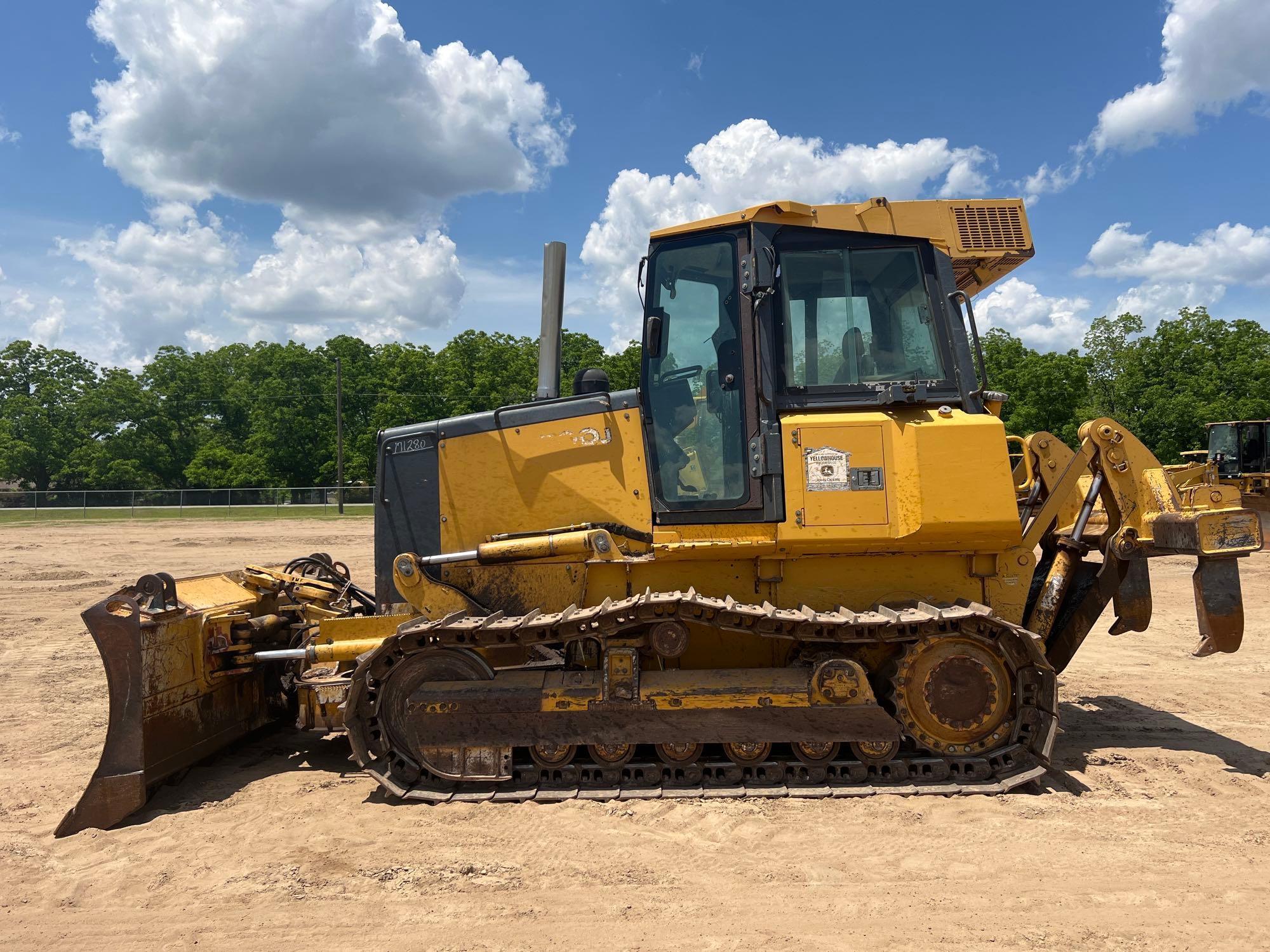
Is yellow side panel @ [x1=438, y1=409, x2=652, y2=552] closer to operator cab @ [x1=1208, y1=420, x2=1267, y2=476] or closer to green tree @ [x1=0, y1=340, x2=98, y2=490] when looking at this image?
operator cab @ [x1=1208, y1=420, x2=1267, y2=476]

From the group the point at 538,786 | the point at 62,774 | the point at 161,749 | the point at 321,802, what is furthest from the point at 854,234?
the point at 62,774

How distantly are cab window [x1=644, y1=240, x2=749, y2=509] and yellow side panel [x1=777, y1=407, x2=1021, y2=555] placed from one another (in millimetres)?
379

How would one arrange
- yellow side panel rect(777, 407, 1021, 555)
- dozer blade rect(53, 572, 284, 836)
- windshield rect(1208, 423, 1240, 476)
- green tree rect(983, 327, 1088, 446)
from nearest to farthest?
dozer blade rect(53, 572, 284, 836), yellow side panel rect(777, 407, 1021, 555), windshield rect(1208, 423, 1240, 476), green tree rect(983, 327, 1088, 446)

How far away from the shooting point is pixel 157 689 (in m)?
4.92

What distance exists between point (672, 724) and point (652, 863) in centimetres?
92

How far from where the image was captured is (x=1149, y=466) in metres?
5.41

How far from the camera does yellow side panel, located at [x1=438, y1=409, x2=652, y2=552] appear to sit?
522 centimetres

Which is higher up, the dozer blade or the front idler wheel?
the dozer blade

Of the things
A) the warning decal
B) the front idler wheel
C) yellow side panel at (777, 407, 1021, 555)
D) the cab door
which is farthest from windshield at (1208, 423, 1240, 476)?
the front idler wheel

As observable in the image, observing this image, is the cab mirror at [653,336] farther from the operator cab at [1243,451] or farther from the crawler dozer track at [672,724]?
the operator cab at [1243,451]

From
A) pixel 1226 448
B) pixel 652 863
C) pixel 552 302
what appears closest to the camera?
pixel 652 863

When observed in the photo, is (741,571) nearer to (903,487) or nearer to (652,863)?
(903,487)

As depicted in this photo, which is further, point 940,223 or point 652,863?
point 940,223

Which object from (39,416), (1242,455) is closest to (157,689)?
(1242,455)
